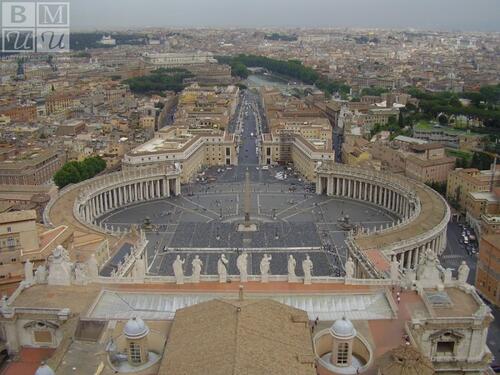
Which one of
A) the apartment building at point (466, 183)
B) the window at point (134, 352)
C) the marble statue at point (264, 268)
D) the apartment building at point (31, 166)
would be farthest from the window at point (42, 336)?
the apartment building at point (466, 183)

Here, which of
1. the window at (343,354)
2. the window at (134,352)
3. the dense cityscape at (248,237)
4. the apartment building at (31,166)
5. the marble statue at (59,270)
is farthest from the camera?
the apartment building at (31,166)

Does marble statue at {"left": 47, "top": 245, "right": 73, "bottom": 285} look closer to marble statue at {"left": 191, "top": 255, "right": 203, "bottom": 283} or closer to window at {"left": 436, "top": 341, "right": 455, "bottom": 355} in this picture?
marble statue at {"left": 191, "top": 255, "right": 203, "bottom": 283}

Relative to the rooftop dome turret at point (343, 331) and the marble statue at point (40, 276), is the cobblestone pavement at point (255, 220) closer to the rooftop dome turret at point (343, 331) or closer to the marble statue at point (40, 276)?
the marble statue at point (40, 276)

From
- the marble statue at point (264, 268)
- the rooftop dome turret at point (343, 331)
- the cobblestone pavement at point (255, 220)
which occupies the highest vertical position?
the rooftop dome turret at point (343, 331)

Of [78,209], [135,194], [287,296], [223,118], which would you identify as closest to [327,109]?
[223,118]

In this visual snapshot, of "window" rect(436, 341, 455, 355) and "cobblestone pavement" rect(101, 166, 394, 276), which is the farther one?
"cobblestone pavement" rect(101, 166, 394, 276)

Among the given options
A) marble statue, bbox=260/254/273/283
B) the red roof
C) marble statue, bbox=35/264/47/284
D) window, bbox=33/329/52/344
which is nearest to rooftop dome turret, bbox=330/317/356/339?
marble statue, bbox=260/254/273/283

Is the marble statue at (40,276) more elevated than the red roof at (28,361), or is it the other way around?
the marble statue at (40,276)
